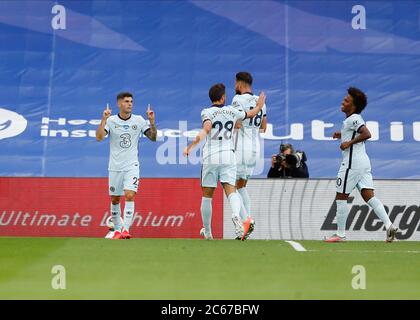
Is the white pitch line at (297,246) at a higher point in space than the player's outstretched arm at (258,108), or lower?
lower

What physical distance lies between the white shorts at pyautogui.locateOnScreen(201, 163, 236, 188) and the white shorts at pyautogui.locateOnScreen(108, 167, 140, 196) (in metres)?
1.20

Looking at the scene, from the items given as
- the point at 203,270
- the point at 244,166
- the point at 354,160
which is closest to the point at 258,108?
the point at 244,166

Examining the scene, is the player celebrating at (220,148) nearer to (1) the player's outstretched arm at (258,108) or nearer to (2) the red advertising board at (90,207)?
(1) the player's outstretched arm at (258,108)

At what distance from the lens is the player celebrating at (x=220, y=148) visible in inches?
521

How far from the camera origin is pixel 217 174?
13.5 meters

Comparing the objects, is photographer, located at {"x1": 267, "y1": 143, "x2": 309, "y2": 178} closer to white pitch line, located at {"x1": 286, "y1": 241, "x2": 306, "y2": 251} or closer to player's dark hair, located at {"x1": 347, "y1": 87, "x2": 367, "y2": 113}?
player's dark hair, located at {"x1": 347, "y1": 87, "x2": 367, "y2": 113}

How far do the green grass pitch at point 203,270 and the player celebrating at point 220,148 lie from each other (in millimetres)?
976

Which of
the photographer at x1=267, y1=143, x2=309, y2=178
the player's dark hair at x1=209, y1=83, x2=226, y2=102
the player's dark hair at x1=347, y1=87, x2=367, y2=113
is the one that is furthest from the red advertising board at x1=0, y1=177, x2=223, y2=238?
the player's dark hair at x1=347, y1=87, x2=367, y2=113

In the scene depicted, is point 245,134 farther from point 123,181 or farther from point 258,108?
point 123,181

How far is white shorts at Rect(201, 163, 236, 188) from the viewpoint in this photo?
13.4m

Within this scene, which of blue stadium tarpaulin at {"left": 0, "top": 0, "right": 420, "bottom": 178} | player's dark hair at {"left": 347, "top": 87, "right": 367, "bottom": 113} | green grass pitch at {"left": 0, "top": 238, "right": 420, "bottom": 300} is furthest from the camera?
blue stadium tarpaulin at {"left": 0, "top": 0, "right": 420, "bottom": 178}

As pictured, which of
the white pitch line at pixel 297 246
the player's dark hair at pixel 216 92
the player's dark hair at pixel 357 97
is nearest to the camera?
the white pitch line at pixel 297 246

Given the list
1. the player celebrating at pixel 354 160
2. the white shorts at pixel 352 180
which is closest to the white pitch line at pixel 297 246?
the player celebrating at pixel 354 160

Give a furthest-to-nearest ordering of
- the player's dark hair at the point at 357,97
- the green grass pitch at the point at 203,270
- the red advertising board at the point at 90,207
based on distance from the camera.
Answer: the red advertising board at the point at 90,207, the player's dark hair at the point at 357,97, the green grass pitch at the point at 203,270
